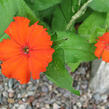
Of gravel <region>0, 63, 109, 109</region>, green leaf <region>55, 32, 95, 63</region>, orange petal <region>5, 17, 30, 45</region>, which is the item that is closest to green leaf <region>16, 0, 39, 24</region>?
orange petal <region>5, 17, 30, 45</region>

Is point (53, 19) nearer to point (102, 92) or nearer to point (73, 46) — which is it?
point (73, 46)

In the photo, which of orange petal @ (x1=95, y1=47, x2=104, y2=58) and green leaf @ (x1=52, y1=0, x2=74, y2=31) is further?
green leaf @ (x1=52, y1=0, x2=74, y2=31)

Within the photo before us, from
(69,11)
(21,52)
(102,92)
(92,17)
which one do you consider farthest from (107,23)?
(21,52)

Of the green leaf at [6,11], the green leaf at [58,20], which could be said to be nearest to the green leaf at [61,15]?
the green leaf at [58,20]

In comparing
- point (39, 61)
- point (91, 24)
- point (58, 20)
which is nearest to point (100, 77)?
point (91, 24)

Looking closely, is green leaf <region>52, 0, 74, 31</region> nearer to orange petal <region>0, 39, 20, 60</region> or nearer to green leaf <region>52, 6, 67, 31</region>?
green leaf <region>52, 6, 67, 31</region>

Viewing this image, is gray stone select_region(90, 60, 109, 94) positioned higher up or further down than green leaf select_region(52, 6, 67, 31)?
further down
